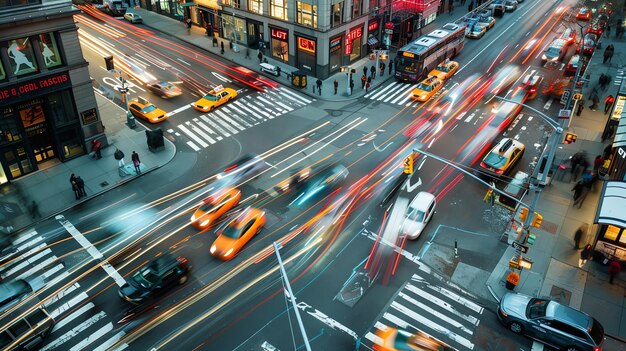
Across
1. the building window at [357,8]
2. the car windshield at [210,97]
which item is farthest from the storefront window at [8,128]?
the building window at [357,8]

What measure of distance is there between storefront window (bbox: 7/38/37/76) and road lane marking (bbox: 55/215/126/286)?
961 cm

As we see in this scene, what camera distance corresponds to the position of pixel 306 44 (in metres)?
46.4

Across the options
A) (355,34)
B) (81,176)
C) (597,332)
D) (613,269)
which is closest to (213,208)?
(81,176)

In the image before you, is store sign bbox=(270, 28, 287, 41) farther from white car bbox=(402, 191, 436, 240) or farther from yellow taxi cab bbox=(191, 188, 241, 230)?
white car bbox=(402, 191, 436, 240)

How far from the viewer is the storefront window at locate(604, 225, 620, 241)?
2419 cm

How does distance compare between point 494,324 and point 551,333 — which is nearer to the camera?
point 551,333

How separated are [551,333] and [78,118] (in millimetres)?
31870

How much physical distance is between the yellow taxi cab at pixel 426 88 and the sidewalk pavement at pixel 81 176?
22052mm

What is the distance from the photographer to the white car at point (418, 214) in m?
26.3

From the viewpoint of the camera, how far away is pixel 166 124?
3875cm

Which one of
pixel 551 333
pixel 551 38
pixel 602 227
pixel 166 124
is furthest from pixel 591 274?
pixel 551 38

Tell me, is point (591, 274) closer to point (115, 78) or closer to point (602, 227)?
point (602, 227)

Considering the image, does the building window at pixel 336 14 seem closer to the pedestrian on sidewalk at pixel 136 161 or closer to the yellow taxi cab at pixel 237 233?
the pedestrian on sidewalk at pixel 136 161

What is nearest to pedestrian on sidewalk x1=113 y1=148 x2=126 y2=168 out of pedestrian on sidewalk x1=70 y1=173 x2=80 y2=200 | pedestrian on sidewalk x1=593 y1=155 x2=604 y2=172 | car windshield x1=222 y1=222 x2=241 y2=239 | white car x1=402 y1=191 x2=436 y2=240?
pedestrian on sidewalk x1=70 y1=173 x2=80 y2=200
